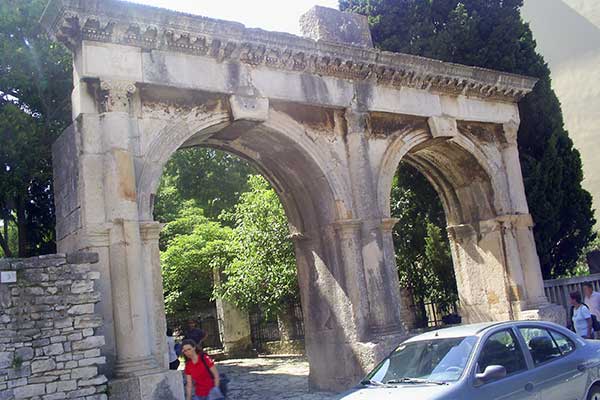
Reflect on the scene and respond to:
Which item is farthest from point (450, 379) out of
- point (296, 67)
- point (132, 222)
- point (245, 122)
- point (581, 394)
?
point (296, 67)

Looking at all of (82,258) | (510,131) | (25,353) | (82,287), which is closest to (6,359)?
(25,353)

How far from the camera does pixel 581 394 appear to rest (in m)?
6.03

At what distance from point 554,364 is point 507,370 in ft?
2.16

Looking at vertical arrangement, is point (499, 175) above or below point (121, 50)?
below

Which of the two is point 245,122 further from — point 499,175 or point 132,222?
point 499,175

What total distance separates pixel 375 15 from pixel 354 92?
6304mm

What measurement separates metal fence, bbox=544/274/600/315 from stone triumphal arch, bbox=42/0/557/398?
1052 mm

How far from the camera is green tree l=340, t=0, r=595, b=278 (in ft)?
49.8

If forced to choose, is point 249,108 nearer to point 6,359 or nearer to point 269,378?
point 6,359

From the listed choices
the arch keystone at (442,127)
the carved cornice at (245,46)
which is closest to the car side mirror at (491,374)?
the carved cornice at (245,46)

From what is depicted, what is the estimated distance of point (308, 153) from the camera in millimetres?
10992

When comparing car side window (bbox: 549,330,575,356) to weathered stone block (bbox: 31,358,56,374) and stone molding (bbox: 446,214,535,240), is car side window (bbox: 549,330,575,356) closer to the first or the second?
weathered stone block (bbox: 31,358,56,374)

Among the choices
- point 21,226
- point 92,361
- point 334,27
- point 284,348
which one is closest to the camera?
point 92,361

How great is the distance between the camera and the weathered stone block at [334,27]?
11852mm
